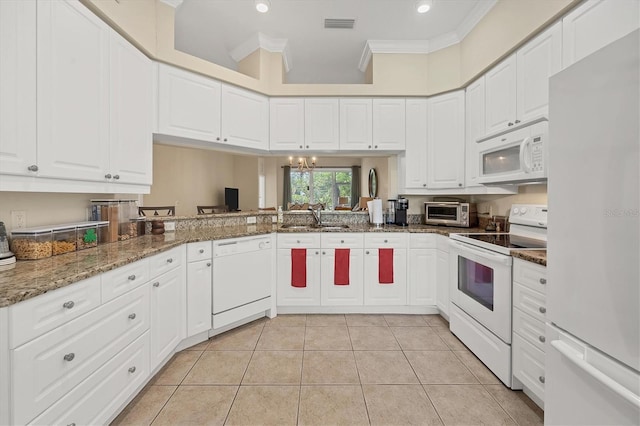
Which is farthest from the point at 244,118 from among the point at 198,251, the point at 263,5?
the point at 198,251

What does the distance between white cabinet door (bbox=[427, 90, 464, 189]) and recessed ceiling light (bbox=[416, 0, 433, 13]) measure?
3.04 ft

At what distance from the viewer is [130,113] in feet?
6.95

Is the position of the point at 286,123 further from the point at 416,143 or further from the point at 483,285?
the point at 483,285

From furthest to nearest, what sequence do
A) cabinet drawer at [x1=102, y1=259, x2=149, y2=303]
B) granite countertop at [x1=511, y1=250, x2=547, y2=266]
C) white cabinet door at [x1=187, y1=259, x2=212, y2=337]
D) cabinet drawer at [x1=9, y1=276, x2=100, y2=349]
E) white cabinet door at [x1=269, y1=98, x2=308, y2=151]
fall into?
white cabinet door at [x1=269, y1=98, x2=308, y2=151]
white cabinet door at [x1=187, y1=259, x2=212, y2=337]
granite countertop at [x1=511, y1=250, x2=547, y2=266]
cabinet drawer at [x1=102, y1=259, x2=149, y2=303]
cabinet drawer at [x1=9, y1=276, x2=100, y2=349]

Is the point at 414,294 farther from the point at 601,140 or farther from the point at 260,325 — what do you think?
the point at 601,140

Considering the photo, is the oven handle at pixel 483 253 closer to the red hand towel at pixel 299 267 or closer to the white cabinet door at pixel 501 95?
the white cabinet door at pixel 501 95

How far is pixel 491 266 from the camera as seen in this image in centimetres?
198

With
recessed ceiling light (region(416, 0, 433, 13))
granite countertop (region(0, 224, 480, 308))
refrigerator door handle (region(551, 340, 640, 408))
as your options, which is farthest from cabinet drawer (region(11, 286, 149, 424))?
recessed ceiling light (region(416, 0, 433, 13))

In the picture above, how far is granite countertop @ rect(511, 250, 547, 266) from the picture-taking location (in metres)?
1.57

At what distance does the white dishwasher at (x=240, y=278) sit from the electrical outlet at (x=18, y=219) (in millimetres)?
1190

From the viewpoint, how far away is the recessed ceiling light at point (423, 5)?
2.47 metres

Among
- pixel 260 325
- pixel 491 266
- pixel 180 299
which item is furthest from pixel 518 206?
pixel 180 299

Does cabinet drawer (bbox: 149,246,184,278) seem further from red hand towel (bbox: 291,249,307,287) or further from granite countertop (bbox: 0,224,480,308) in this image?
red hand towel (bbox: 291,249,307,287)

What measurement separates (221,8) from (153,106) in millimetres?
1182
